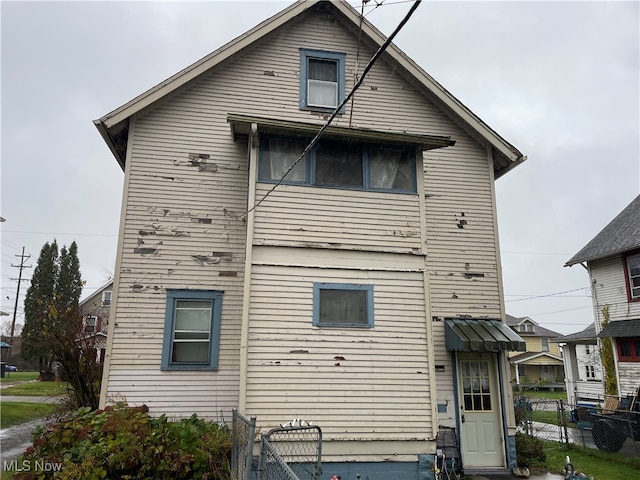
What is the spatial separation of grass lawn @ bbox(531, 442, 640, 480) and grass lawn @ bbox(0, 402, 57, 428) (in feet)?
47.3

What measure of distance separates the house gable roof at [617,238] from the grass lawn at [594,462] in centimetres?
845

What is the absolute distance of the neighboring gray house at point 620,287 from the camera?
17469 millimetres

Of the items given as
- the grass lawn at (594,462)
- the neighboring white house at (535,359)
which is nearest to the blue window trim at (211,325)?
the grass lawn at (594,462)

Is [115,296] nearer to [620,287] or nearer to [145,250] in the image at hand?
[145,250]

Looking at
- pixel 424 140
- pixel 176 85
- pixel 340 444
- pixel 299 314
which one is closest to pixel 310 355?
pixel 299 314

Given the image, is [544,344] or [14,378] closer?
[14,378]

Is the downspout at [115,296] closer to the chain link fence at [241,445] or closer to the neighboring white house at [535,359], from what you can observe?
the chain link fence at [241,445]

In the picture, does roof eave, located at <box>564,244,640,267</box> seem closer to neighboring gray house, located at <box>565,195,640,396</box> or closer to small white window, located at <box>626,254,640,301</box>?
neighboring gray house, located at <box>565,195,640,396</box>

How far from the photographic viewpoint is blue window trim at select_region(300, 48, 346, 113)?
10.7 metres

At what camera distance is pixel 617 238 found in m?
18.8

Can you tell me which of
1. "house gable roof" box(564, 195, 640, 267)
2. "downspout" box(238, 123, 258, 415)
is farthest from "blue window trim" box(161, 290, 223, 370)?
"house gable roof" box(564, 195, 640, 267)

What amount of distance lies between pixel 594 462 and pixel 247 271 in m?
10.1

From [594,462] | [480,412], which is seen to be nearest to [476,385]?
[480,412]

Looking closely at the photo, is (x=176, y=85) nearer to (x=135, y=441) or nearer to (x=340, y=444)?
(x=135, y=441)
